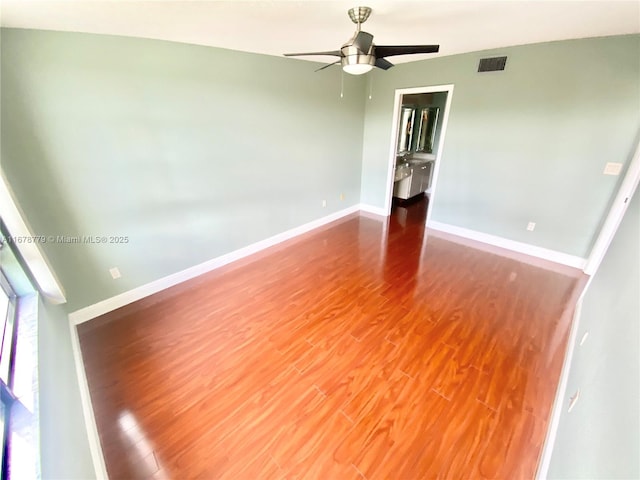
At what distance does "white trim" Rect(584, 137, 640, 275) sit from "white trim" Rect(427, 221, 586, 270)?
0.15 metres

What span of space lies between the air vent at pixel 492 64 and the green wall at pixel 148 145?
5.96ft

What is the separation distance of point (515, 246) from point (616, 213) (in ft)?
3.21

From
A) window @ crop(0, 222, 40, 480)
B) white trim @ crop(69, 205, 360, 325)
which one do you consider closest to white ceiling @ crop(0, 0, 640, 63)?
window @ crop(0, 222, 40, 480)

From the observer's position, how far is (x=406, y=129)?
17.1 feet

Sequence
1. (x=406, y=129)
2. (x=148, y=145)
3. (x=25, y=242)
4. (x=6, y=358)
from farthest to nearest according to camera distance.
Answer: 1. (x=406, y=129)
2. (x=148, y=145)
3. (x=25, y=242)
4. (x=6, y=358)

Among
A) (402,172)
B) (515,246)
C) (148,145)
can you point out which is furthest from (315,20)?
(515,246)

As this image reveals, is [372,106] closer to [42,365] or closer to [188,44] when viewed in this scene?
[188,44]

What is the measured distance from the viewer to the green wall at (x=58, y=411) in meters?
0.85

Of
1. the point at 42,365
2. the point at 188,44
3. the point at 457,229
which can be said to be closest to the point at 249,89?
the point at 188,44

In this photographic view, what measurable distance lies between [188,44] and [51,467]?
2914mm

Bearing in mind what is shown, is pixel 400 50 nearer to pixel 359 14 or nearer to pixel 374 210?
pixel 359 14

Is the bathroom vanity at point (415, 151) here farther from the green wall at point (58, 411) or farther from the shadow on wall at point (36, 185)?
the green wall at point (58, 411)

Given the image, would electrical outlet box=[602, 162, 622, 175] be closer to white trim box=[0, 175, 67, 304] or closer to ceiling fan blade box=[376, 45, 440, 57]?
ceiling fan blade box=[376, 45, 440, 57]

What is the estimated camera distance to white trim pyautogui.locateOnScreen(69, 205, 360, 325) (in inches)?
90.2
